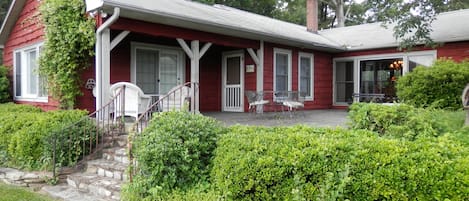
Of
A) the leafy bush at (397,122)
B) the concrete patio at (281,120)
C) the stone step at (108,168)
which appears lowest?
the stone step at (108,168)

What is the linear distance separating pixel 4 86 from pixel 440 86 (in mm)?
11271

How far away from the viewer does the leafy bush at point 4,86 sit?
403 inches

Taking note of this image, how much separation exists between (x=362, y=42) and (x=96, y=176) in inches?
393

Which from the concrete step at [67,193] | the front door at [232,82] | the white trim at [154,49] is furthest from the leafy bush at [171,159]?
the front door at [232,82]

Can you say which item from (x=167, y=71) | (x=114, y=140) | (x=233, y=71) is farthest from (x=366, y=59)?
(x=114, y=140)

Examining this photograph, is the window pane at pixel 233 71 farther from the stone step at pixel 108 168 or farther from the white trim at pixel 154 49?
the stone step at pixel 108 168

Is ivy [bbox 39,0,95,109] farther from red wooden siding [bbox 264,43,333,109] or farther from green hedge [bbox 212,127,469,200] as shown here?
red wooden siding [bbox 264,43,333,109]

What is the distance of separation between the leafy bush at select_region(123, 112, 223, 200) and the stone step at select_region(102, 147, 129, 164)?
3.90 ft

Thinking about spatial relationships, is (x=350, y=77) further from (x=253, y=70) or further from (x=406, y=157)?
(x=406, y=157)

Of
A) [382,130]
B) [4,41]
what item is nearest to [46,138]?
[382,130]

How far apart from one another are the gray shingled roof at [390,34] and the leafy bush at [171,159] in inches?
327

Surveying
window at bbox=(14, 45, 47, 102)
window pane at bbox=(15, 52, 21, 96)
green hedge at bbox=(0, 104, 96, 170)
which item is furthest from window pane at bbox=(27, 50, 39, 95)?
green hedge at bbox=(0, 104, 96, 170)

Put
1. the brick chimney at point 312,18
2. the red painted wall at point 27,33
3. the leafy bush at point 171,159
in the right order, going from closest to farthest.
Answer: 1. the leafy bush at point 171,159
2. the red painted wall at point 27,33
3. the brick chimney at point 312,18

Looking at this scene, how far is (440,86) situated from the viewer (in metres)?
7.81
